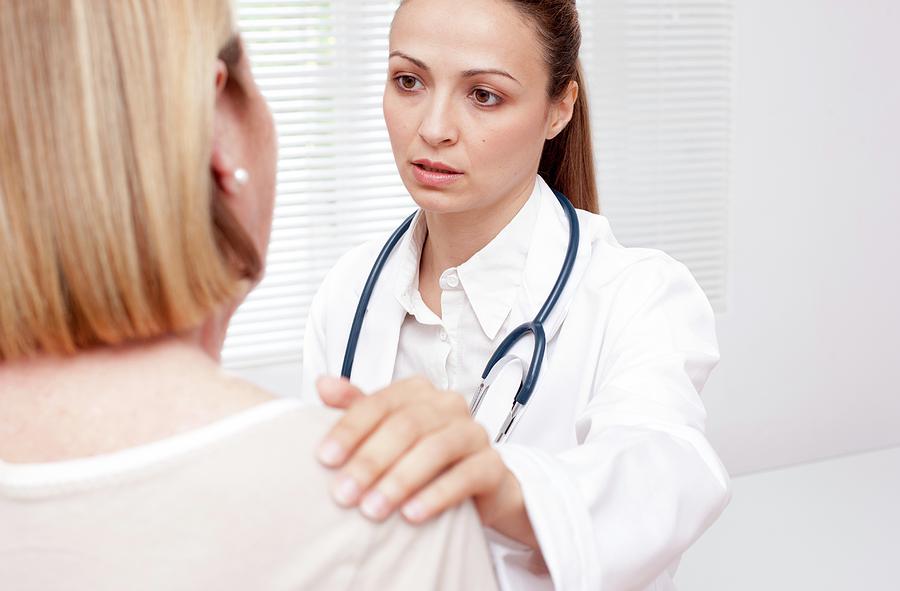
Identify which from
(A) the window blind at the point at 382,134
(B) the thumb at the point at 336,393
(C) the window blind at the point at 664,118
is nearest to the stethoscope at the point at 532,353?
(B) the thumb at the point at 336,393

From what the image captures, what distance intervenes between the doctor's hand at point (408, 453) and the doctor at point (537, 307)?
0.14 metres

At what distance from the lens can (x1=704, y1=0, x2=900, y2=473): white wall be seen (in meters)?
3.43

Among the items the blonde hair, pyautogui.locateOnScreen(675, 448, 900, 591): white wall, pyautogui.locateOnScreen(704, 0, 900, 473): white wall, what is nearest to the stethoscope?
the blonde hair

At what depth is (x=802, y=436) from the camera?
12.1 ft

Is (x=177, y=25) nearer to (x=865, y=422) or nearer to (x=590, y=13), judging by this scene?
(x=590, y=13)

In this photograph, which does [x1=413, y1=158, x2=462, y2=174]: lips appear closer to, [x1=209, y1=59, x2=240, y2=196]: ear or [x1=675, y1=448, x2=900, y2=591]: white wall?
[x1=209, y1=59, x2=240, y2=196]: ear

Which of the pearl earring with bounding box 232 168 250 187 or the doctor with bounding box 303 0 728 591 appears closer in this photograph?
the pearl earring with bounding box 232 168 250 187

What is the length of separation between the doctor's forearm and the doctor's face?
67 centimetres

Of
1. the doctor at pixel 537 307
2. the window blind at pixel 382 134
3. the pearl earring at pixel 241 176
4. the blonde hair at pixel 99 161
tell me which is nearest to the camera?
the blonde hair at pixel 99 161

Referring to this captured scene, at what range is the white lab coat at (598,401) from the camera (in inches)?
37.9

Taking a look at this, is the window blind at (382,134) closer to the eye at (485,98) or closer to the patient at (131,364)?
the eye at (485,98)

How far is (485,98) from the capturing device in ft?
5.06

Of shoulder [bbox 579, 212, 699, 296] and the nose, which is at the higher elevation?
the nose

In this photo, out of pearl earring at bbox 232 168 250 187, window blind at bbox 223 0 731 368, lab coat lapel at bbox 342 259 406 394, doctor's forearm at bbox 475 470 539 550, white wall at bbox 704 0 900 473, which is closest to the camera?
pearl earring at bbox 232 168 250 187
